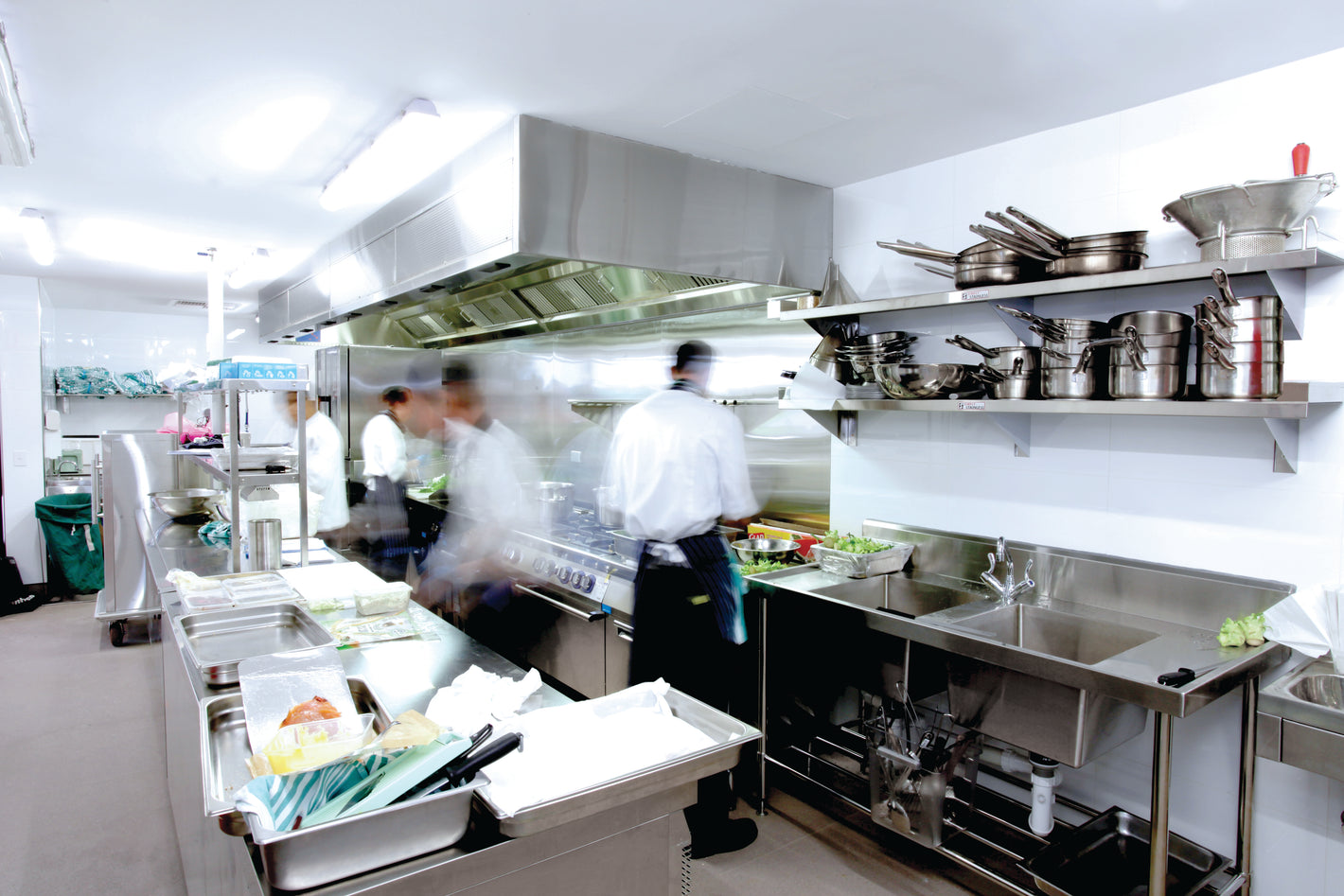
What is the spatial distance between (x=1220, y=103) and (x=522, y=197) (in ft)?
7.64

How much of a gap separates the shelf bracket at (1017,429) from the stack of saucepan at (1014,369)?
0.74 feet

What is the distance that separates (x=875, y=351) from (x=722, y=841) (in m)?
1.99

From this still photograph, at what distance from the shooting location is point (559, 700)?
1922mm

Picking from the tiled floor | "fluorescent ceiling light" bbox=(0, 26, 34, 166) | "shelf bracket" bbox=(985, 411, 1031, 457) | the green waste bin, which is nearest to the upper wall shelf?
"shelf bracket" bbox=(985, 411, 1031, 457)

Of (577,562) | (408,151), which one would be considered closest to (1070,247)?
(408,151)

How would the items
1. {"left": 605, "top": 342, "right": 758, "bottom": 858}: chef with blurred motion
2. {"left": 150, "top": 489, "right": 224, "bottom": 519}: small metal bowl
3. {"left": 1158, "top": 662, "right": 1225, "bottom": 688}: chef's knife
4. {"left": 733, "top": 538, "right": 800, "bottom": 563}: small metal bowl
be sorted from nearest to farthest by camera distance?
{"left": 1158, "top": 662, "right": 1225, "bottom": 688}: chef's knife, {"left": 605, "top": 342, "right": 758, "bottom": 858}: chef with blurred motion, {"left": 733, "top": 538, "right": 800, "bottom": 563}: small metal bowl, {"left": 150, "top": 489, "right": 224, "bottom": 519}: small metal bowl

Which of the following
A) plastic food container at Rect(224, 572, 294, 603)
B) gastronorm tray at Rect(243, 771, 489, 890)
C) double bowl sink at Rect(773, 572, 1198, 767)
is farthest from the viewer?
plastic food container at Rect(224, 572, 294, 603)

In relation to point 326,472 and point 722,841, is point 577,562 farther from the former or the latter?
point 326,472

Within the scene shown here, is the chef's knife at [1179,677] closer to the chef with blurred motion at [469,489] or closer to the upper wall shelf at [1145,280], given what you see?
the upper wall shelf at [1145,280]

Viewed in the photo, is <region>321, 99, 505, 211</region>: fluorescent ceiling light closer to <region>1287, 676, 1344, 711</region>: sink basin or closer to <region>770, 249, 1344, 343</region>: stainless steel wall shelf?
<region>770, 249, 1344, 343</region>: stainless steel wall shelf

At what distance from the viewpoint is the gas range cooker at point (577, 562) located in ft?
12.1

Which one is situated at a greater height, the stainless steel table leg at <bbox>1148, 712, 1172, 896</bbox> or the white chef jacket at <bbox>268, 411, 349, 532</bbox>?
the white chef jacket at <bbox>268, 411, 349, 532</bbox>

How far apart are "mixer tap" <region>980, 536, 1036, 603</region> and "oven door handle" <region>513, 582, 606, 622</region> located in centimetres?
174

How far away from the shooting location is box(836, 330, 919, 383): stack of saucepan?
3.08 metres
